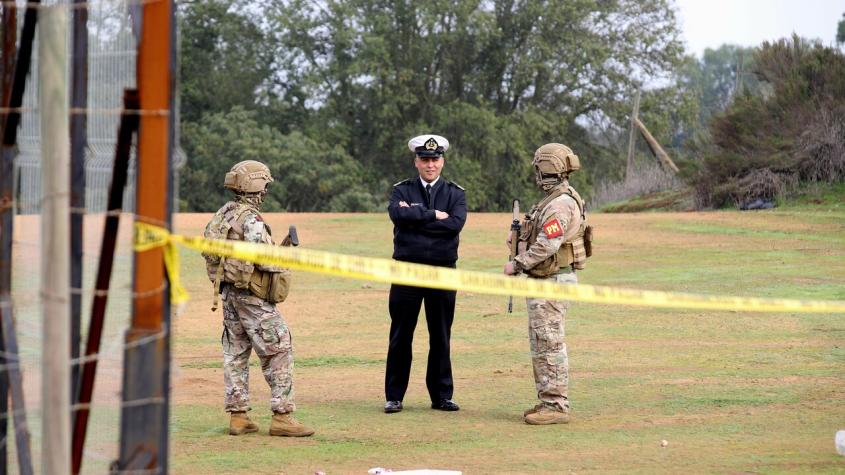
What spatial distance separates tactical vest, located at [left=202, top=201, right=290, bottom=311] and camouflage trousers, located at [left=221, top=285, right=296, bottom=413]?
0.09m

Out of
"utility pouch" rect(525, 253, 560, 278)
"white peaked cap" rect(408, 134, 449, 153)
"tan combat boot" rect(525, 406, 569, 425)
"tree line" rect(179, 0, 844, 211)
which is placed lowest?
"tan combat boot" rect(525, 406, 569, 425)

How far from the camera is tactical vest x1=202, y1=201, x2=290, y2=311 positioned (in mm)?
8805

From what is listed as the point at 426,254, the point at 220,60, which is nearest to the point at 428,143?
the point at 426,254

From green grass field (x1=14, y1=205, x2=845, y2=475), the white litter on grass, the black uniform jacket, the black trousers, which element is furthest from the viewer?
the black trousers

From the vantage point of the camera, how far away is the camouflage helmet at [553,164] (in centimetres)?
957

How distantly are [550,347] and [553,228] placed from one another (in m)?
0.85

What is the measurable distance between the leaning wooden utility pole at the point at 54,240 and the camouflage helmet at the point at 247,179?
4338mm

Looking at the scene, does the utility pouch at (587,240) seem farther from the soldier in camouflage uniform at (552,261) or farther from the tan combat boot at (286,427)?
the tan combat boot at (286,427)

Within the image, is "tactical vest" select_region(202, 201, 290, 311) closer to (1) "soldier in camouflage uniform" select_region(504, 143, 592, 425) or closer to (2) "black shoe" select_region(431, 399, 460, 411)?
(1) "soldier in camouflage uniform" select_region(504, 143, 592, 425)

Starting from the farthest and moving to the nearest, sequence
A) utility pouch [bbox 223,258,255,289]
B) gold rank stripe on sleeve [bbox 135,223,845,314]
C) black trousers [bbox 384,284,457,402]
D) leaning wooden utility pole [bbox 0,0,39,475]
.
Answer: black trousers [bbox 384,284,457,402], utility pouch [bbox 223,258,255,289], leaning wooden utility pole [bbox 0,0,39,475], gold rank stripe on sleeve [bbox 135,223,845,314]

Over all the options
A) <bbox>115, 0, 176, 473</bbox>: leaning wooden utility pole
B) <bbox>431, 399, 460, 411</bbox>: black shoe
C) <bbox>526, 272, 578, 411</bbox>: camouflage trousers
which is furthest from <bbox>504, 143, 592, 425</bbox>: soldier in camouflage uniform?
<bbox>115, 0, 176, 473</bbox>: leaning wooden utility pole

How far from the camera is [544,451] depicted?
A: 8.66m

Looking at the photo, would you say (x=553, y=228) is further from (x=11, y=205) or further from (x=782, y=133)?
(x=782, y=133)

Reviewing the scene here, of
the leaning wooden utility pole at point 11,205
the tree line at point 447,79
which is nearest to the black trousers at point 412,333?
the leaning wooden utility pole at point 11,205
